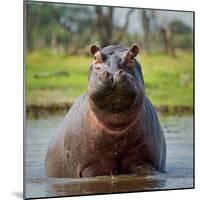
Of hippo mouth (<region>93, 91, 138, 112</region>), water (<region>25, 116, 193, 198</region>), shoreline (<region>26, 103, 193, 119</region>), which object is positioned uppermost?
hippo mouth (<region>93, 91, 138, 112</region>)

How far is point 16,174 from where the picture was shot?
3.75 metres

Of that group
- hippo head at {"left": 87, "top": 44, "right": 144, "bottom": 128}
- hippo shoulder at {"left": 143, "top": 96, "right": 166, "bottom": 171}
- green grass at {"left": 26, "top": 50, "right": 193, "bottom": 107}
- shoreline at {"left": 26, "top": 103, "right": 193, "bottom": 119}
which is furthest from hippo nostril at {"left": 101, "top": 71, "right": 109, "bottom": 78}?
hippo shoulder at {"left": 143, "top": 96, "right": 166, "bottom": 171}

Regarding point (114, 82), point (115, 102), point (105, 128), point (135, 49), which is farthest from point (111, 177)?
point (135, 49)

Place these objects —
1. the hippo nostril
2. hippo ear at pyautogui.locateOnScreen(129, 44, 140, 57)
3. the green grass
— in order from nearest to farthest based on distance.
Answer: the hippo nostril < the green grass < hippo ear at pyautogui.locateOnScreen(129, 44, 140, 57)

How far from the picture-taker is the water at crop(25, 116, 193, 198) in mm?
3793

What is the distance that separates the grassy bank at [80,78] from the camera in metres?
3.81

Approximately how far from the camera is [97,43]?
13.0 ft

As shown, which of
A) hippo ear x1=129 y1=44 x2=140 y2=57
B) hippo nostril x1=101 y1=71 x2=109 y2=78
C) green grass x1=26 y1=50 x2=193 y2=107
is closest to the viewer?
hippo nostril x1=101 y1=71 x2=109 y2=78

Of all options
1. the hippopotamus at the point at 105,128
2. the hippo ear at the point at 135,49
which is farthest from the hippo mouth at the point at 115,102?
the hippo ear at the point at 135,49

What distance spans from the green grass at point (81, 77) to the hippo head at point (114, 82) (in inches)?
4.5

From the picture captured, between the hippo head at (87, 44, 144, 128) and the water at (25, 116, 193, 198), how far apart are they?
320 millimetres

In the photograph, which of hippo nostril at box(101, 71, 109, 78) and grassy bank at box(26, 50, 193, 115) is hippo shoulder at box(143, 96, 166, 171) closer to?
grassy bank at box(26, 50, 193, 115)

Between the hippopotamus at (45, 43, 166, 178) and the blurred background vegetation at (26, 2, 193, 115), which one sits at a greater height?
the blurred background vegetation at (26, 2, 193, 115)
